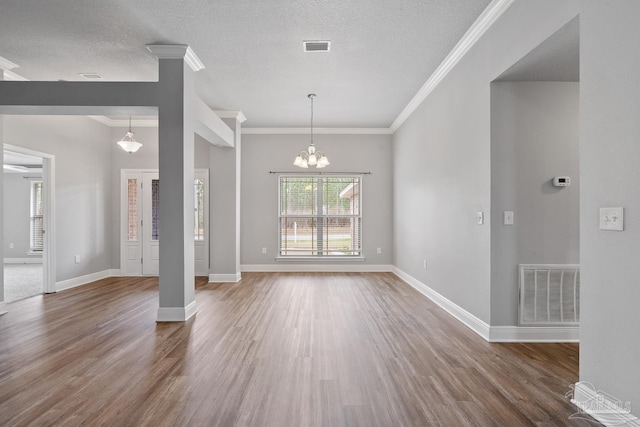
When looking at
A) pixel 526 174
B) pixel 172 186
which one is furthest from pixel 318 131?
pixel 526 174

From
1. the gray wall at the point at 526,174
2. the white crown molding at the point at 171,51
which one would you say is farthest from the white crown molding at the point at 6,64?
the gray wall at the point at 526,174

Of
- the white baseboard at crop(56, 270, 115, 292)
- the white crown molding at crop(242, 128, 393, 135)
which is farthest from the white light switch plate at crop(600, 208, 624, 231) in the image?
the white baseboard at crop(56, 270, 115, 292)

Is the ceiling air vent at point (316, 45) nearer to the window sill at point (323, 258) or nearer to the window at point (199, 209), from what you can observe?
the window at point (199, 209)

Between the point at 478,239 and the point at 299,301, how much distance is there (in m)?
2.46

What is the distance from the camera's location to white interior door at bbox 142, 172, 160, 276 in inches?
270

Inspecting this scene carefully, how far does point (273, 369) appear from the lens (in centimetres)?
262

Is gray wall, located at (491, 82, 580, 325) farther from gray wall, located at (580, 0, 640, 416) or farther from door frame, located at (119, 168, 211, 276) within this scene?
door frame, located at (119, 168, 211, 276)

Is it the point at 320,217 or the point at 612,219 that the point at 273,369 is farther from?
the point at 320,217

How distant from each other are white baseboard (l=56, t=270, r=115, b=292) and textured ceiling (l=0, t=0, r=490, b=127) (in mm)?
3156

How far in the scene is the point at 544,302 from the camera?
10.5ft

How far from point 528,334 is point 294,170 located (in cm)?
525

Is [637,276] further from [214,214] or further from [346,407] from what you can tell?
[214,214]

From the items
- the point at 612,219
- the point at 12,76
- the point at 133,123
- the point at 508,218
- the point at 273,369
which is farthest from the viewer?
the point at 133,123

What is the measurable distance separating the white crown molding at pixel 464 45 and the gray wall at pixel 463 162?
59 millimetres
